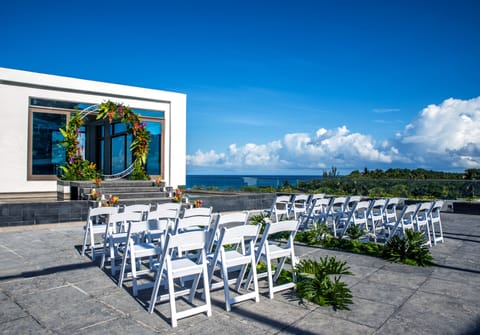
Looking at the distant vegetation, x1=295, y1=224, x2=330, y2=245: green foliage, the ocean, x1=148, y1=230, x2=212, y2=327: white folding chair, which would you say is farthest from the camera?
the ocean

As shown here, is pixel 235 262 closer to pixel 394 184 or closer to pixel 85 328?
pixel 85 328

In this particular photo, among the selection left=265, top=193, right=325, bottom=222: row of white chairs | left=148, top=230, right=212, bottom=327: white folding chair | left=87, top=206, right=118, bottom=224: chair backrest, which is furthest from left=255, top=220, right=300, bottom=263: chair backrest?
left=265, top=193, right=325, bottom=222: row of white chairs

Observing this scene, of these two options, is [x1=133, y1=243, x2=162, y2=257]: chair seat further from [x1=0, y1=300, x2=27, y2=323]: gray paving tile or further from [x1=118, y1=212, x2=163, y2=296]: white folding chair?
[x1=0, y1=300, x2=27, y2=323]: gray paving tile

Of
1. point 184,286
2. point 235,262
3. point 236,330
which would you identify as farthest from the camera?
point 184,286

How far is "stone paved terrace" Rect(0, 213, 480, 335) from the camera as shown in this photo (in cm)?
315

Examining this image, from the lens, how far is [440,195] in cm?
1384

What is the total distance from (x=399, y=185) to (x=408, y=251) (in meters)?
10.2

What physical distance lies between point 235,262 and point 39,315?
1.85 m

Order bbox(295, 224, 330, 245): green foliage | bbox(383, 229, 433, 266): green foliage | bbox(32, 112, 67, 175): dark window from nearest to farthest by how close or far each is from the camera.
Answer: bbox(383, 229, 433, 266): green foliage < bbox(295, 224, 330, 245): green foliage < bbox(32, 112, 67, 175): dark window

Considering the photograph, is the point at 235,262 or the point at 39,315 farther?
the point at 235,262

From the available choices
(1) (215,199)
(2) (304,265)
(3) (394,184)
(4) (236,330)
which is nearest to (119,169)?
(1) (215,199)

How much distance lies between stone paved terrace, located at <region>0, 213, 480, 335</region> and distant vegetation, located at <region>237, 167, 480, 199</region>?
908 centimetres

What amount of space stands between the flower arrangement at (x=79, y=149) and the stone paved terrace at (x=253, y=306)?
6429 millimetres

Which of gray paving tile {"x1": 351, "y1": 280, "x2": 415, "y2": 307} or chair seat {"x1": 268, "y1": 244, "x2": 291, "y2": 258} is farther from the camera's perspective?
chair seat {"x1": 268, "y1": 244, "x2": 291, "y2": 258}
